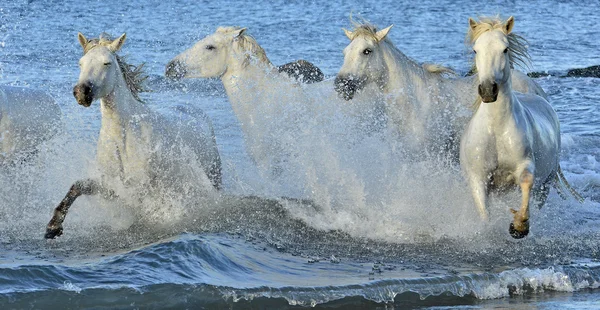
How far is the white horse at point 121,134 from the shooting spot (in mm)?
6945

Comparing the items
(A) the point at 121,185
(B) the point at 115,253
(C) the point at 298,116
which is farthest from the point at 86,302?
(C) the point at 298,116

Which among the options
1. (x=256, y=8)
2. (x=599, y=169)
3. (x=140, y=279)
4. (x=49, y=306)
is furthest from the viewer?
(x=256, y=8)

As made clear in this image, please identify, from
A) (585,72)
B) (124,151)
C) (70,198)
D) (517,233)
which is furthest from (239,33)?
(585,72)

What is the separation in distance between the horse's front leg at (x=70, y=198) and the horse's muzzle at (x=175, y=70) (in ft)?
6.95

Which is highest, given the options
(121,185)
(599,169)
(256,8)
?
(256,8)

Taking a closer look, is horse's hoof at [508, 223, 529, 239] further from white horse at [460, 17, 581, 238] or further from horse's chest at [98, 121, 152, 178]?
horse's chest at [98, 121, 152, 178]

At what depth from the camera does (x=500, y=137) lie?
6727 mm

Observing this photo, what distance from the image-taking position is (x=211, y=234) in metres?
7.38

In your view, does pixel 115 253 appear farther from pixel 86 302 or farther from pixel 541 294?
pixel 541 294

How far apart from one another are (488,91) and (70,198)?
3064 mm

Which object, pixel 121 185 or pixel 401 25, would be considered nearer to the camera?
pixel 121 185

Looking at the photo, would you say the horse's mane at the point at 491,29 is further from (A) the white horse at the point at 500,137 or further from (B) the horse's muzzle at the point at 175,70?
(B) the horse's muzzle at the point at 175,70

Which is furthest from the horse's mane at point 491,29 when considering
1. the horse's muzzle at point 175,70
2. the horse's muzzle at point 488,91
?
the horse's muzzle at point 175,70

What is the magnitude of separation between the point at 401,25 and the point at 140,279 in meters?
18.8
